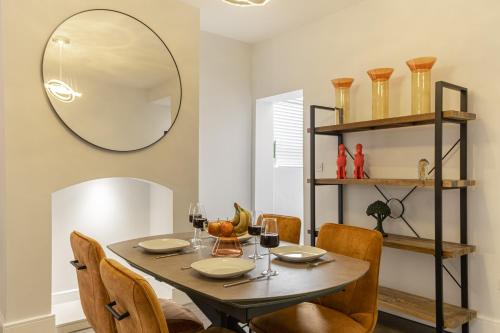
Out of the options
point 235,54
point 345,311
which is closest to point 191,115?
point 235,54

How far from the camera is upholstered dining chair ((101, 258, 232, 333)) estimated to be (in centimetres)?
121

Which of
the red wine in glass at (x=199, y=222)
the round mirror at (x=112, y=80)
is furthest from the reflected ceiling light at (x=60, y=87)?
the red wine in glass at (x=199, y=222)

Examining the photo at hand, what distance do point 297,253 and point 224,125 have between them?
2.52 metres

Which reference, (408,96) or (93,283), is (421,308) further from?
(93,283)

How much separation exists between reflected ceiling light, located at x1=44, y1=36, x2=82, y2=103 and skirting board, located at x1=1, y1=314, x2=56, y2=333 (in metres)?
1.54

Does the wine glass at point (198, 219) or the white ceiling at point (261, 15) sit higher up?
the white ceiling at point (261, 15)

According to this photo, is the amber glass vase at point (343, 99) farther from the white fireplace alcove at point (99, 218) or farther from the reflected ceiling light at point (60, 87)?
the reflected ceiling light at point (60, 87)

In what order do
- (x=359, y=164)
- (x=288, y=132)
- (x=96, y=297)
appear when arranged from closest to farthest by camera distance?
1. (x=96, y=297)
2. (x=359, y=164)
3. (x=288, y=132)

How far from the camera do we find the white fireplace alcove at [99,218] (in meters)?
3.15

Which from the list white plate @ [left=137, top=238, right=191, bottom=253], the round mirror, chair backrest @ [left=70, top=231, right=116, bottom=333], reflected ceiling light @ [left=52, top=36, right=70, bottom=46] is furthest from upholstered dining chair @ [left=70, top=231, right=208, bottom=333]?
reflected ceiling light @ [left=52, top=36, right=70, bottom=46]

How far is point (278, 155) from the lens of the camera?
15.5ft

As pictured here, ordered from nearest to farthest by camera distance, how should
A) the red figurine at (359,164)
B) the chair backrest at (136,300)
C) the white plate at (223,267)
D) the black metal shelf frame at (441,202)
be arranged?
the chair backrest at (136,300) < the white plate at (223,267) < the black metal shelf frame at (441,202) < the red figurine at (359,164)

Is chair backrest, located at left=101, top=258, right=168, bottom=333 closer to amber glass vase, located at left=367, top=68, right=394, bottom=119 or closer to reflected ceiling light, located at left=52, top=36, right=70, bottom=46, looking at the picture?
reflected ceiling light, located at left=52, top=36, right=70, bottom=46

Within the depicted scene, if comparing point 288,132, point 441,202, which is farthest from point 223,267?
point 288,132
